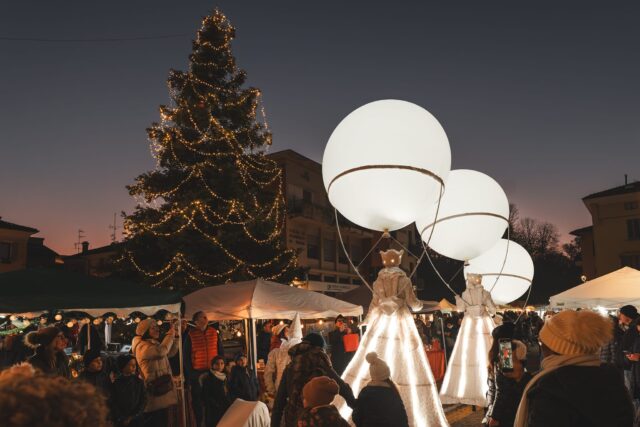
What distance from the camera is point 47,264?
5925cm

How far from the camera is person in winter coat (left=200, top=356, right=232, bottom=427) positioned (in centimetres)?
809

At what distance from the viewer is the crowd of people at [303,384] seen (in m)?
1.33

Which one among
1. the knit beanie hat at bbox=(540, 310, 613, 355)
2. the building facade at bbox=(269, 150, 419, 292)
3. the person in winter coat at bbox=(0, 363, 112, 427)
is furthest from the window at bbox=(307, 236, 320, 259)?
the person in winter coat at bbox=(0, 363, 112, 427)

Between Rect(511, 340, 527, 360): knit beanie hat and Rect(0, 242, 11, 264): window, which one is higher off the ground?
Rect(0, 242, 11, 264): window

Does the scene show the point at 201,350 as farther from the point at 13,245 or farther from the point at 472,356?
the point at 13,245

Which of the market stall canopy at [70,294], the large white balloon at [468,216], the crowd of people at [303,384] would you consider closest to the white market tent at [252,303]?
the crowd of people at [303,384]

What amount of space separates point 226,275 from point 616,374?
18.2 meters

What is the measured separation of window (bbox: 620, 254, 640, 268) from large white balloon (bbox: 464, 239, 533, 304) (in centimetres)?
3840

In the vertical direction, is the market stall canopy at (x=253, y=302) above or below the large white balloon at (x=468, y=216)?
below

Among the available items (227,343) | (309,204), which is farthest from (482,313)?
(309,204)

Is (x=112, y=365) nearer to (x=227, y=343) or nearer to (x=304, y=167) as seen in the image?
(x=227, y=343)

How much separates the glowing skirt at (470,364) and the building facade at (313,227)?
2551 centimetres

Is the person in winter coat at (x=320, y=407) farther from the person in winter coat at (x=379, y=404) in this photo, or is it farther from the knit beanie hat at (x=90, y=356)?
the knit beanie hat at (x=90, y=356)

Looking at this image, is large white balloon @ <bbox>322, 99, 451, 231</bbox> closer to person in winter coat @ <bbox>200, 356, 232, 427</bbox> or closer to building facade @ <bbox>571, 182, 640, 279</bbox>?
person in winter coat @ <bbox>200, 356, 232, 427</bbox>
